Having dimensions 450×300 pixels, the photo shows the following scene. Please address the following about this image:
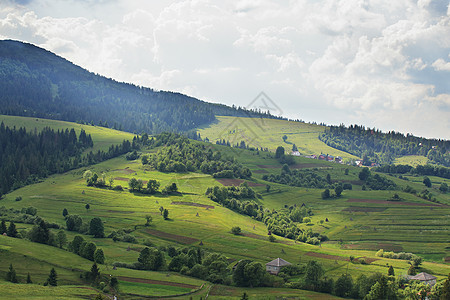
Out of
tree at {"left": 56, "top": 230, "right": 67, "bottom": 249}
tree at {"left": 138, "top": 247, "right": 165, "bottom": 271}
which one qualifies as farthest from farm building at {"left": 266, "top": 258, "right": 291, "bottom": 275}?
tree at {"left": 56, "top": 230, "right": 67, "bottom": 249}

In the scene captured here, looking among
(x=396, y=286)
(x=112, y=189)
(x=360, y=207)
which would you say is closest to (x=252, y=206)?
(x=360, y=207)

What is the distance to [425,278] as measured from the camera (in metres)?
101

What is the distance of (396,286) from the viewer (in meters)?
95.1

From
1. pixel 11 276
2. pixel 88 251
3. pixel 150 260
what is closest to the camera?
pixel 11 276

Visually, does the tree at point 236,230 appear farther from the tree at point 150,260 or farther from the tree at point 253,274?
the tree at point 253,274

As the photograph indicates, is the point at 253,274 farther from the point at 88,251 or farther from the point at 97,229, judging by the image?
the point at 97,229

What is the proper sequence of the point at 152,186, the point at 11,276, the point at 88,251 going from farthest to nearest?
the point at 152,186 < the point at 88,251 < the point at 11,276

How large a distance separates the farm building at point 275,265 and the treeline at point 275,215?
4682 centimetres

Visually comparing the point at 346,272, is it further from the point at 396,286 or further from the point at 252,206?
the point at 252,206

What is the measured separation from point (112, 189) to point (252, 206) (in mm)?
65157

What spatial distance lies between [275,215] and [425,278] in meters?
86.7

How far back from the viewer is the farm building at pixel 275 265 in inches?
4360

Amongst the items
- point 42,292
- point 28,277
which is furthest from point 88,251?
point 42,292

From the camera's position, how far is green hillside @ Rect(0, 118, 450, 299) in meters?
90.8
